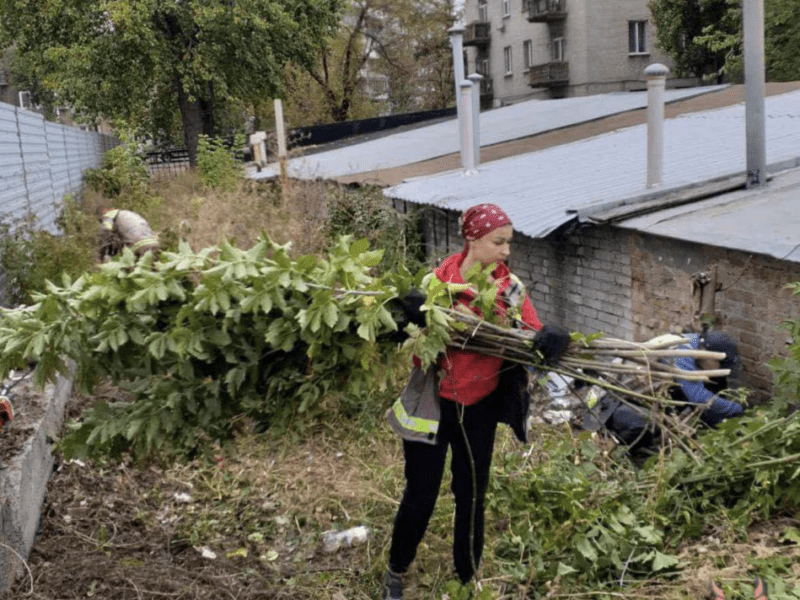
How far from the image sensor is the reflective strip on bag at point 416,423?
3.55 metres

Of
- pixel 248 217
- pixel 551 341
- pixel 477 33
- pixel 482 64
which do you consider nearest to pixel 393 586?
pixel 551 341

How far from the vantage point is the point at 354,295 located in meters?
3.45

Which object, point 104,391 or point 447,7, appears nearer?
point 104,391

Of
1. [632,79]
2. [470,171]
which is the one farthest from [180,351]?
[632,79]

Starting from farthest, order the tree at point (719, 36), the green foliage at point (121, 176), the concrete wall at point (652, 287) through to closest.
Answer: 1. the tree at point (719, 36)
2. the green foliage at point (121, 176)
3. the concrete wall at point (652, 287)

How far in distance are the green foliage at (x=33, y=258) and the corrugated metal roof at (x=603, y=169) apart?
359cm

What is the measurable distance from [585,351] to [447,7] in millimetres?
39078

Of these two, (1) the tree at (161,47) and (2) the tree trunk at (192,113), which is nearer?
(1) the tree at (161,47)

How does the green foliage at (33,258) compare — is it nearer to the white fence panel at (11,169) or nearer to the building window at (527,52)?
the white fence panel at (11,169)

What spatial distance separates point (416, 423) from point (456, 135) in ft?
46.5

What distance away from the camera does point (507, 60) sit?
136 ft

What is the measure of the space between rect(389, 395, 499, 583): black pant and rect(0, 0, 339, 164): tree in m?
21.2

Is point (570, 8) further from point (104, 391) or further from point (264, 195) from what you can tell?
point (104, 391)

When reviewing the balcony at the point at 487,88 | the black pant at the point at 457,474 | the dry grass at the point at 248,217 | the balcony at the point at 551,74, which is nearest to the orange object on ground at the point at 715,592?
the black pant at the point at 457,474
